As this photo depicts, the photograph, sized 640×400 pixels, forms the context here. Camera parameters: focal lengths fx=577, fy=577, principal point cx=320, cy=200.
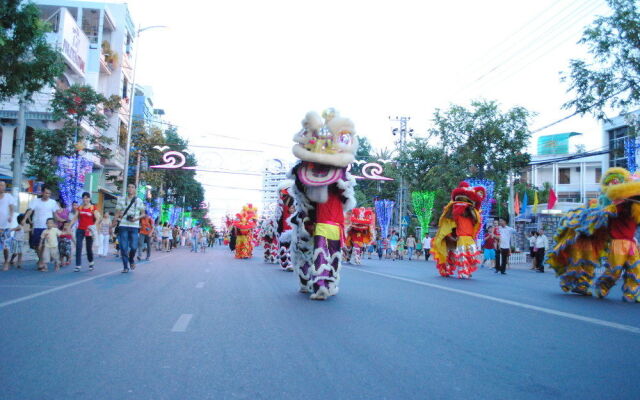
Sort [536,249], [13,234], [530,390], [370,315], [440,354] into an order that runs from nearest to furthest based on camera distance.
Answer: [530,390] < [440,354] < [370,315] < [13,234] < [536,249]

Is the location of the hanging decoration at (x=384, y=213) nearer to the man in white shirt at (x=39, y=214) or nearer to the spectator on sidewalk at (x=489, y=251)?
the spectator on sidewalk at (x=489, y=251)

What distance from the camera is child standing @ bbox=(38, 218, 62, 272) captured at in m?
12.9

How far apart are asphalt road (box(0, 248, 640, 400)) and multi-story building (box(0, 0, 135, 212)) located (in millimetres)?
20710

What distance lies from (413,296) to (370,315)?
228 centimetres

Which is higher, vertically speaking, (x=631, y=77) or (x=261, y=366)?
(x=631, y=77)

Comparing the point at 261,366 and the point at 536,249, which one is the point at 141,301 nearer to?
the point at 261,366

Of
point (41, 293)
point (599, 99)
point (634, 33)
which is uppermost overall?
point (634, 33)

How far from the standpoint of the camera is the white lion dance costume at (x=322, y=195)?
27.2ft

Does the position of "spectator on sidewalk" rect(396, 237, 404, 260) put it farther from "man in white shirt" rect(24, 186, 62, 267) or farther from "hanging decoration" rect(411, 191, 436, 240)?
"man in white shirt" rect(24, 186, 62, 267)

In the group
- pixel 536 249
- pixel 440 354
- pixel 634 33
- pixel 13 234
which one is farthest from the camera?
pixel 536 249

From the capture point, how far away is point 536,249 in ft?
72.8

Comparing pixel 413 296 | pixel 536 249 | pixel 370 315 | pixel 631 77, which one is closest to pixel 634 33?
pixel 631 77

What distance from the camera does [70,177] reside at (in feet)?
82.5

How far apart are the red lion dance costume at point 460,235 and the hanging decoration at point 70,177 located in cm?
1701
